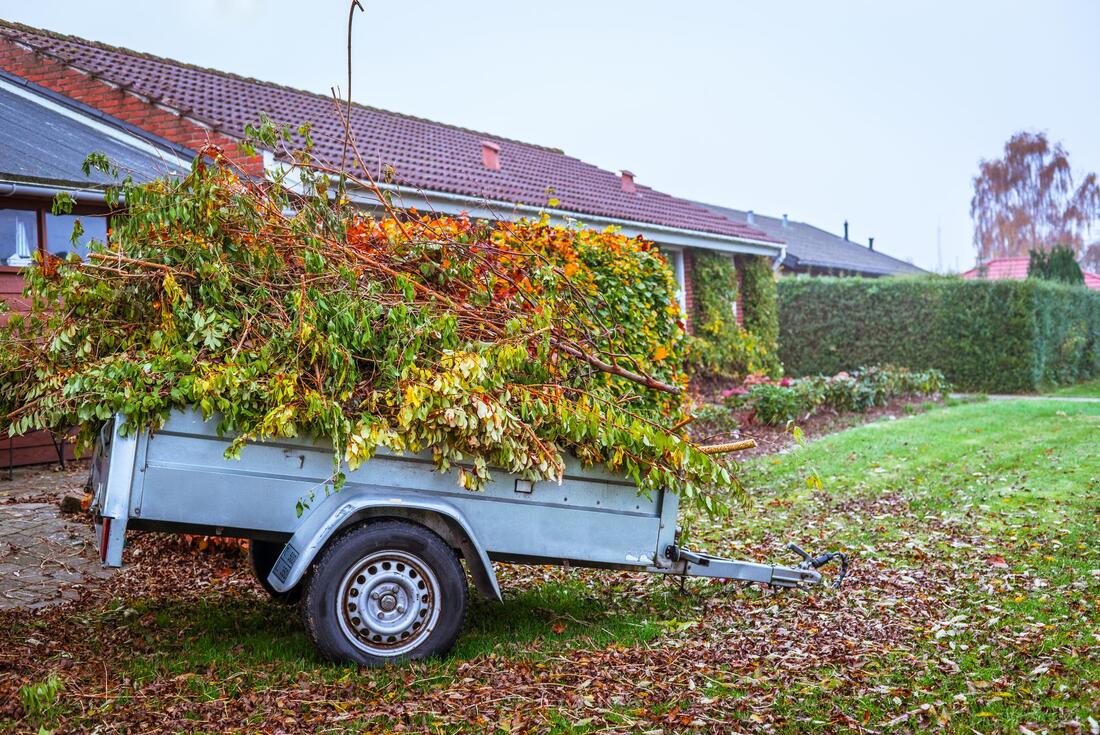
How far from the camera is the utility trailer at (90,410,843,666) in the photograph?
13.8ft

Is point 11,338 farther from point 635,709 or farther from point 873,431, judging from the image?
point 873,431

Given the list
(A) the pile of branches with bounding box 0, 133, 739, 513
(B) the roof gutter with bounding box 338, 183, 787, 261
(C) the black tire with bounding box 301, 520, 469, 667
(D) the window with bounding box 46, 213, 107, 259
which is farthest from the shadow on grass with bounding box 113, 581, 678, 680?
(B) the roof gutter with bounding box 338, 183, 787, 261

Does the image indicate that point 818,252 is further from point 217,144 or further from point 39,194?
point 39,194

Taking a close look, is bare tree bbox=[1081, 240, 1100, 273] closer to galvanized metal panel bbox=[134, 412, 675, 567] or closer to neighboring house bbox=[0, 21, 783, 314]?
neighboring house bbox=[0, 21, 783, 314]

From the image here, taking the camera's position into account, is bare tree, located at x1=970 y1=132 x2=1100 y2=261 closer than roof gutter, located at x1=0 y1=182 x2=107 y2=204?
No

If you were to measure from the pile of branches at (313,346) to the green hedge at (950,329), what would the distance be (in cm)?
1705

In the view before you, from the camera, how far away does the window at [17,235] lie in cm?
1013

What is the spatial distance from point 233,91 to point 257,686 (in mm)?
14510

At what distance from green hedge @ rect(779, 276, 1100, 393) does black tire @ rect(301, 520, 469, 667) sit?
18446 mm

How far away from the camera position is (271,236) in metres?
5.07

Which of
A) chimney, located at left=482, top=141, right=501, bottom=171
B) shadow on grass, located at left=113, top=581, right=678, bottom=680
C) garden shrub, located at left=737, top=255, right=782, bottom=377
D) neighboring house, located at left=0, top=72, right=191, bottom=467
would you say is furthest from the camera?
garden shrub, located at left=737, top=255, right=782, bottom=377

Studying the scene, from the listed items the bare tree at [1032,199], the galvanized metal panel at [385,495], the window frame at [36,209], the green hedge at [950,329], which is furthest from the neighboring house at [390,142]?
the bare tree at [1032,199]

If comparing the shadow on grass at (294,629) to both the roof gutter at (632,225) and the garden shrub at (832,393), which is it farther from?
the garden shrub at (832,393)

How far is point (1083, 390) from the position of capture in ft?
68.7
